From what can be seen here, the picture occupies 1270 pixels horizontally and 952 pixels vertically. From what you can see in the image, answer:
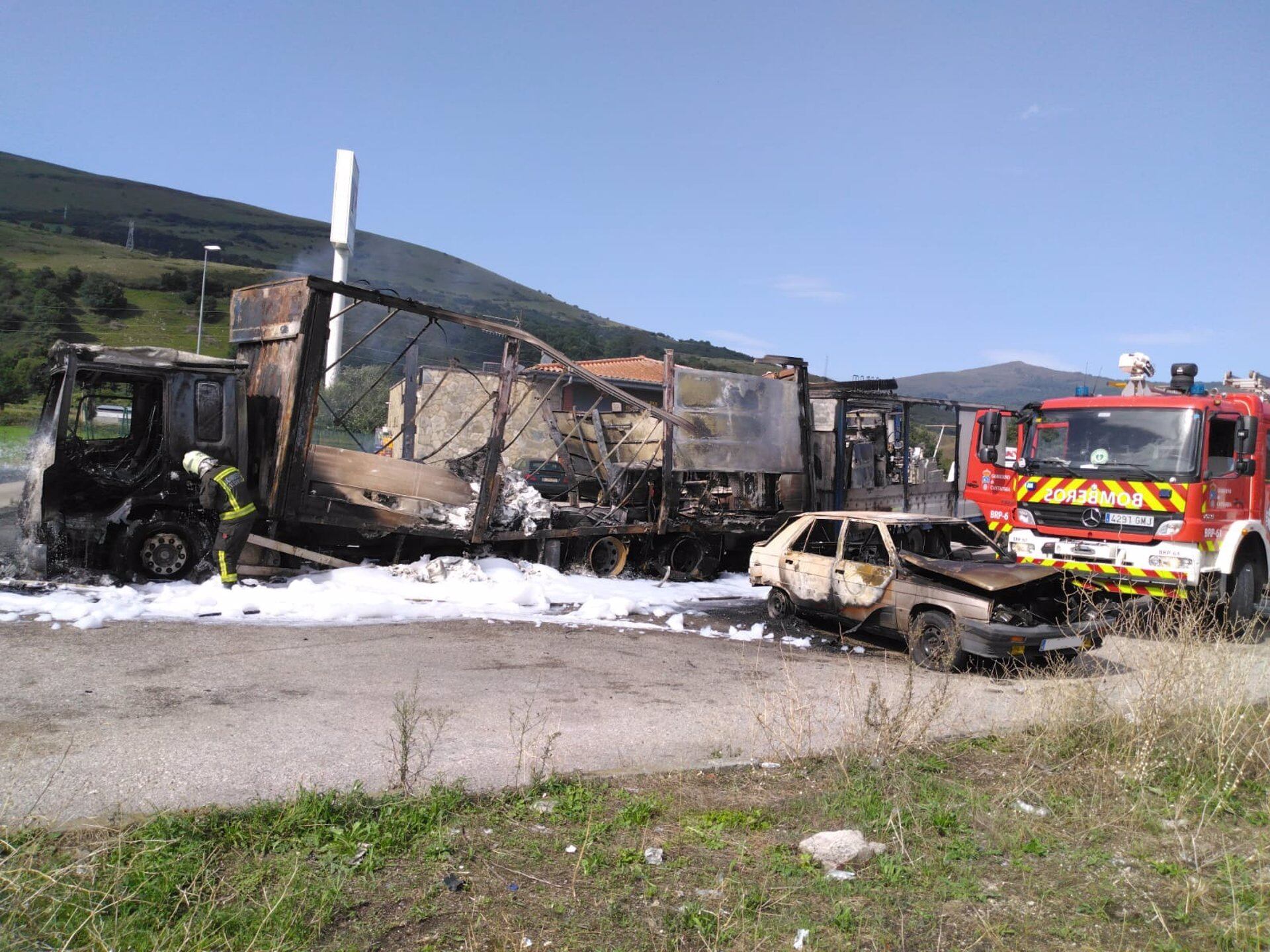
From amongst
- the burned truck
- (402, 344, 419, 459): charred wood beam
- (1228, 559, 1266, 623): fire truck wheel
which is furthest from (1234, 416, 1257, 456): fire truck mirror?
(402, 344, 419, 459): charred wood beam

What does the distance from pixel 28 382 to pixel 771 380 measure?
88.4 ft

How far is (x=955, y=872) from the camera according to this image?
12.9 feet

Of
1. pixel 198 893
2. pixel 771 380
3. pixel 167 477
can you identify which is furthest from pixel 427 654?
pixel 771 380

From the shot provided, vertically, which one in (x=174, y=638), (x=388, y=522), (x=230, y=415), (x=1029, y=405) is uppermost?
(x=1029, y=405)

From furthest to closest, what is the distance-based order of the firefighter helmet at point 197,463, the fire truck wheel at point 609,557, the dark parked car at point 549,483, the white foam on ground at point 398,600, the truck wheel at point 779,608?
the dark parked car at point 549,483
the fire truck wheel at point 609,557
the truck wheel at point 779,608
the firefighter helmet at point 197,463
the white foam on ground at point 398,600

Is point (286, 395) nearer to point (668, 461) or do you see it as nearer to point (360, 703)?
point (360, 703)

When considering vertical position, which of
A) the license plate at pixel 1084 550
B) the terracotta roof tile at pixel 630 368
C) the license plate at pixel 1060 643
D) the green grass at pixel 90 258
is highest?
the green grass at pixel 90 258

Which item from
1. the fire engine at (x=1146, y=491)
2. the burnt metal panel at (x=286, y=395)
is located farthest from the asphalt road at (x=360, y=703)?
the fire engine at (x=1146, y=491)

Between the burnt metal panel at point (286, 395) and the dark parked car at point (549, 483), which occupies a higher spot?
the burnt metal panel at point (286, 395)

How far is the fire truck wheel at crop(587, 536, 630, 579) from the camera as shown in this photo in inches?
468

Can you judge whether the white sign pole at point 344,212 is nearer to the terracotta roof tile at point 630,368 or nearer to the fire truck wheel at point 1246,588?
the terracotta roof tile at point 630,368

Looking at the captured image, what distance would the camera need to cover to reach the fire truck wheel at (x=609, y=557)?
11.9 meters

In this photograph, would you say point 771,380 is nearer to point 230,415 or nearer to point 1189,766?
point 230,415

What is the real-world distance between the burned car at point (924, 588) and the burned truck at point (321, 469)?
258 centimetres
